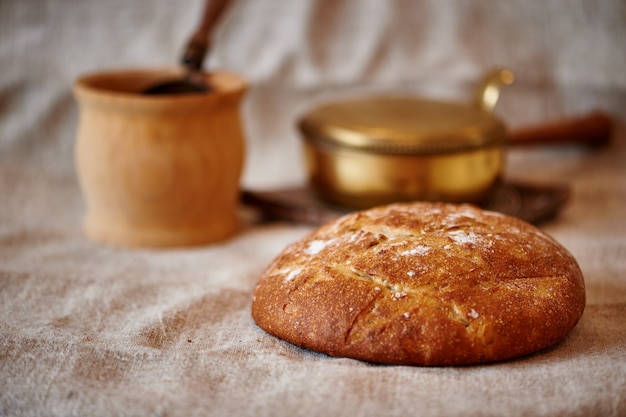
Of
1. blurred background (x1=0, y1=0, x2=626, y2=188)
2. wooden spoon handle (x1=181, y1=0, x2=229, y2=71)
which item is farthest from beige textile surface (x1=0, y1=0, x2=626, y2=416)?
wooden spoon handle (x1=181, y1=0, x2=229, y2=71)

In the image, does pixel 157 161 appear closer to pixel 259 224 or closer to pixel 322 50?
pixel 259 224

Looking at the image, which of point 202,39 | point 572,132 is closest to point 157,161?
point 202,39

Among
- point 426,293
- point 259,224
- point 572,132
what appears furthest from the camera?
point 572,132

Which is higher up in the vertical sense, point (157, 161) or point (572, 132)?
point (157, 161)

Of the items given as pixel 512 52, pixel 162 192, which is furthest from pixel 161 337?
pixel 512 52

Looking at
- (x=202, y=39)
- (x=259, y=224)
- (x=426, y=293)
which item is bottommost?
(x=259, y=224)

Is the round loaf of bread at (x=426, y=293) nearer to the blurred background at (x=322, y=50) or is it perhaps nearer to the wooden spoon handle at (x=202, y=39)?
the wooden spoon handle at (x=202, y=39)
